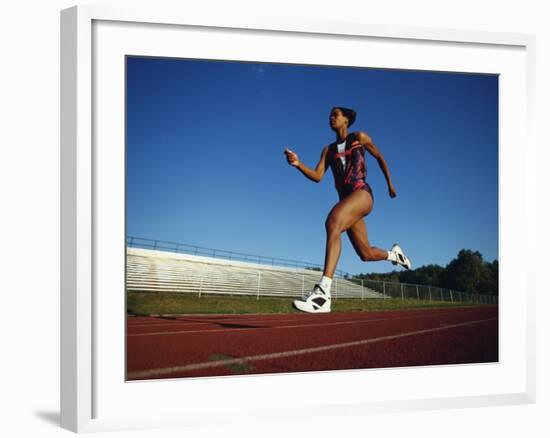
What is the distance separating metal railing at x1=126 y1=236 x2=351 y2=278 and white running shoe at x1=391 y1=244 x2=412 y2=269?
59 cm

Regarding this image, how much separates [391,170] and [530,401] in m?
3.00

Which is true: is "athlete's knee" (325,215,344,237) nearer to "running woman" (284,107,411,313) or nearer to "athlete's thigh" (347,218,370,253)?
"running woman" (284,107,411,313)

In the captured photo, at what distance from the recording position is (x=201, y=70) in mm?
9344

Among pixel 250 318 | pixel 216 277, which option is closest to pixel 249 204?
pixel 216 277

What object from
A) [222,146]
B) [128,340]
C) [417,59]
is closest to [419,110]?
[417,59]

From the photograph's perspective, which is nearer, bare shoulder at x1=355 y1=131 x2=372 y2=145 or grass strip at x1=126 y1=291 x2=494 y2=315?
grass strip at x1=126 y1=291 x2=494 y2=315

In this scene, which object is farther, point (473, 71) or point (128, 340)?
point (473, 71)

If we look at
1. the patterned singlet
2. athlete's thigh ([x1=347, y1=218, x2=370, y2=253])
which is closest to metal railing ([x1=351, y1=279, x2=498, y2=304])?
athlete's thigh ([x1=347, y1=218, x2=370, y2=253])

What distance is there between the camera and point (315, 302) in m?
9.94

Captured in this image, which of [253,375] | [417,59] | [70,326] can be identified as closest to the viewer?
[70,326]

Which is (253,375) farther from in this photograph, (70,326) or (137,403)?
(70,326)

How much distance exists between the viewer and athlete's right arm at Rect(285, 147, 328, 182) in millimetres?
9828

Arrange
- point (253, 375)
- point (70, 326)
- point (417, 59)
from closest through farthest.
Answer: point (70, 326), point (253, 375), point (417, 59)

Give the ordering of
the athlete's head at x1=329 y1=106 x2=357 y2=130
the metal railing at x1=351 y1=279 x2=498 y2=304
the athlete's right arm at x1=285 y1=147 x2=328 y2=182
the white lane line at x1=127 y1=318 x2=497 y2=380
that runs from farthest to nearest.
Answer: the metal railing at x1=351 y1=279 x2=498 y2=304
the athlete's head at x1=329 y1=106 x2=357 y2=130
the athlete's right arm at x1=285 y1=147 x2=328 y2=182
the white lane line at x1=127 y1=318 x2=497 y2=380
